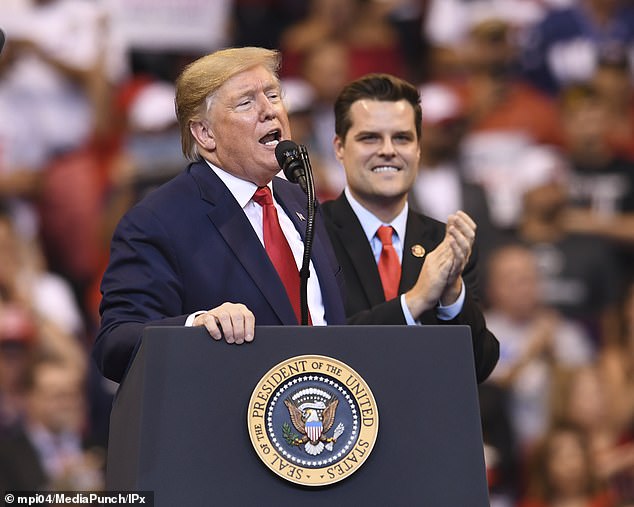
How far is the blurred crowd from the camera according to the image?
5770 millimetres

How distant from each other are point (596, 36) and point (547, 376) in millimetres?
2329

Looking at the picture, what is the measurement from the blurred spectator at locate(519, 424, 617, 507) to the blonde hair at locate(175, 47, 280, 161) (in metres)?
3.30

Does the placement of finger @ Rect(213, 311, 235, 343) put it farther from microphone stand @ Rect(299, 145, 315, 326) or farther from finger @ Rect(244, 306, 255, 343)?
microphone stand @ Rect(299, 145, 315, 326)

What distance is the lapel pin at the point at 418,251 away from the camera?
133 inches

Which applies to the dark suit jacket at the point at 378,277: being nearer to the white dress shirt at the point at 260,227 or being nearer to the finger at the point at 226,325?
the white dress shirt at the point at 260,227

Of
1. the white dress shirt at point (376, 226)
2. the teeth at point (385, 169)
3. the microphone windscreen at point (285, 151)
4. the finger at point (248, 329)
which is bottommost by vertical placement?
the finger at point (248, 329)

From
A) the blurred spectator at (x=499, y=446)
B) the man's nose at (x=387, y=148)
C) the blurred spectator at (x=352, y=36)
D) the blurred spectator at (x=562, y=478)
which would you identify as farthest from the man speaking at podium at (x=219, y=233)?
the blurred spectator at (x=352, y=36)

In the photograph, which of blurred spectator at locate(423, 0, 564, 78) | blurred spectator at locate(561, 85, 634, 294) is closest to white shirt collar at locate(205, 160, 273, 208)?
blurred spectator at locate(561, 85, 634, 294)

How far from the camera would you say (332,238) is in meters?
3.39

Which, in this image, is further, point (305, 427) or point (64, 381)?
point (64, 381)

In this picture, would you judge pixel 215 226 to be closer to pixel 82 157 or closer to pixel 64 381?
pixel 64 381

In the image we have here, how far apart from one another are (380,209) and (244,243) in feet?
2.61

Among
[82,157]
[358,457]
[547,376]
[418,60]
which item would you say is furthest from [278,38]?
[358,457]

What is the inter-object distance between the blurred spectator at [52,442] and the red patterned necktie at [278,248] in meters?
2.67
